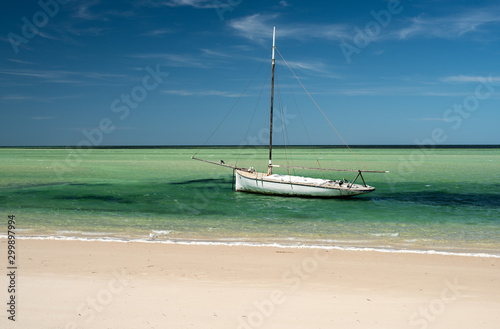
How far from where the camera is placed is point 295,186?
2778cm

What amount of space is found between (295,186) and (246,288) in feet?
63.9

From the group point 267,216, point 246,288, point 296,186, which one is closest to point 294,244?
point 246,288

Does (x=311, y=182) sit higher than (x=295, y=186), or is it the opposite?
(x=311, y=182)

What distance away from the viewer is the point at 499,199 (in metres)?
26.2

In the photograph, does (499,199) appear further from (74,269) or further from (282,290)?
(74,269)

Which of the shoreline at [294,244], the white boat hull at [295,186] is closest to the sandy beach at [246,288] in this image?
the shoreline at [294,244]

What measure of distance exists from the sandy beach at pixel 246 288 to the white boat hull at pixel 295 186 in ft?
49.7

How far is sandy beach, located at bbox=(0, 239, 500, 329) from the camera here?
689 centimetres

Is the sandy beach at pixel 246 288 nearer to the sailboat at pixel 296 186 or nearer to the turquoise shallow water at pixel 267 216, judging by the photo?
the turquoise shallow water at pixel 267 216

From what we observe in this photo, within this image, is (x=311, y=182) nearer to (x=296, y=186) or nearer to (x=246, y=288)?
(x=296, y=186)

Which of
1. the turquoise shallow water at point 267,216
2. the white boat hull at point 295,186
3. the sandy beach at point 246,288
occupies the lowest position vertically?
the turquoise shallow water at point 267,216

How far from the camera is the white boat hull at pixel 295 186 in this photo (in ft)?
88.0

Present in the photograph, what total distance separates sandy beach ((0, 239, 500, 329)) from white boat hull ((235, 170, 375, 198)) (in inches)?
596

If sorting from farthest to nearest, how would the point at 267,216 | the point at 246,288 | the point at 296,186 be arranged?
the point at 296,186 → the point at 267,216 → the point at 246,288
